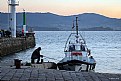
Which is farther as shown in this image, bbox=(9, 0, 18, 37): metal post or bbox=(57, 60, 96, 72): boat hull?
bbox=(9, 0, 18, 37): metal post

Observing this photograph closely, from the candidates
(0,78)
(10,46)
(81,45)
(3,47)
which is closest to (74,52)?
(81,45)

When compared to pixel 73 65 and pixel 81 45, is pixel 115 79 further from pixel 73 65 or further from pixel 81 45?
pixel 81 45

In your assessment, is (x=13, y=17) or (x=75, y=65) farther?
(x=13, y=17)

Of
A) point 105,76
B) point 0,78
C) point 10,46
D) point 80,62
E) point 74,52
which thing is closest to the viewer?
point 0,78

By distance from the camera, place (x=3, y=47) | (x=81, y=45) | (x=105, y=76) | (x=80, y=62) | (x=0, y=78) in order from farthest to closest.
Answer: (x=3, y=47) → (x=81, y=45) → (x=80, y=62) → (x=105, y=76) → (x=0, y=78)

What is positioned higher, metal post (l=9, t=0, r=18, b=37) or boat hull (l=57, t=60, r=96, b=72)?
metal post (l=9, t=0, r=18, b=37)

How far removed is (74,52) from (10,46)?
84.3ft

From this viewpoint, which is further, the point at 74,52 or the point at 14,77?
the point at 74,52

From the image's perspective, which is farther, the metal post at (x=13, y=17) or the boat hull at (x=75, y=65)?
the metal post at (x=13, y=17)

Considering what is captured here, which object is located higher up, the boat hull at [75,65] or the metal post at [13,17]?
the metal post at [13,17]

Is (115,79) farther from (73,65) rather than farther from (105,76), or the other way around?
(73,65)

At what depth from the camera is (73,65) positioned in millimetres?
26641

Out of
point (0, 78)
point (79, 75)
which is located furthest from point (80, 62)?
point (0, 78)

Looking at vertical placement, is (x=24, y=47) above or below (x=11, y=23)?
below
